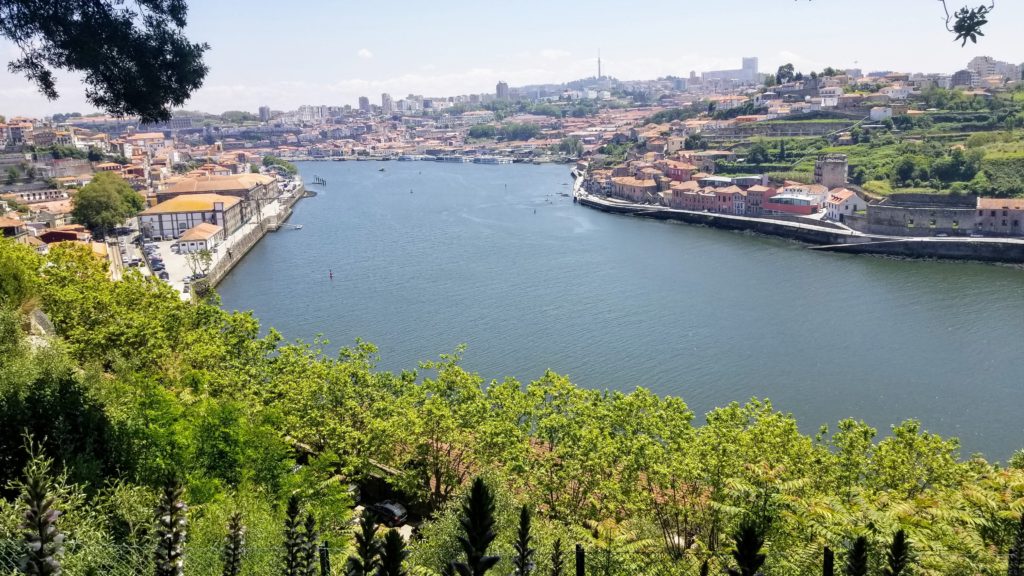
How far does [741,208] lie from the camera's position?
2998cm

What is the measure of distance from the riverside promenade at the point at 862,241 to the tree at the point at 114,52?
2281cm

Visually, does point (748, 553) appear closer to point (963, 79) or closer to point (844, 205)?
point (844, 205)

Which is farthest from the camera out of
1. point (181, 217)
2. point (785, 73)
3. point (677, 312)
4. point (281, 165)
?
point (785, 73)

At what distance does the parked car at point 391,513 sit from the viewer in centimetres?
675

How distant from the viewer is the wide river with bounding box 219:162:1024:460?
39.1 ft

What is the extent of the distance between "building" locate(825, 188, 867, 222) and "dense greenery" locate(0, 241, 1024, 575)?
21.2 metres

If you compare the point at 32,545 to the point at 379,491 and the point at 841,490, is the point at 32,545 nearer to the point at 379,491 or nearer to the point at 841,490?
the point at 841,490

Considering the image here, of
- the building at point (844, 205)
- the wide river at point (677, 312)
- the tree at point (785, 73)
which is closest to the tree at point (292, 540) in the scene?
the wide river at point (677, 312)

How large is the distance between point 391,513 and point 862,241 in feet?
69.9

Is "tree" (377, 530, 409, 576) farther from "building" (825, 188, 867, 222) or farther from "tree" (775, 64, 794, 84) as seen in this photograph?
"tree" (775, 64, 794, 84)

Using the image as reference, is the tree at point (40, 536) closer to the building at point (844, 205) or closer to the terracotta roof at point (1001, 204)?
the terracotta roof at point (1001, 204)

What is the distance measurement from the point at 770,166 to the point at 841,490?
3109 cm

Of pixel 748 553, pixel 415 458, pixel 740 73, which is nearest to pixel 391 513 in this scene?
pixel 415 458

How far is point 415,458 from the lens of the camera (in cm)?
691
